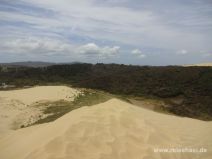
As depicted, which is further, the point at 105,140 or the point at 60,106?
the point at 60,106

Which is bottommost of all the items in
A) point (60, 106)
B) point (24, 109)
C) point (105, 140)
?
point (24, 109)

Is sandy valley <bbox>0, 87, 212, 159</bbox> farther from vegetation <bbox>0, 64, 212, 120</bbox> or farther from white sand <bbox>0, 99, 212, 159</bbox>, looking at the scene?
vegetation <bbox>0, 64, 212, 120</bbox>

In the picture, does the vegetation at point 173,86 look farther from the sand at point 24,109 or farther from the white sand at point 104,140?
the white sand at point 104,140

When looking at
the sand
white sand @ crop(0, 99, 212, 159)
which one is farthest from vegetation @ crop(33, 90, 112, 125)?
white sand @ crop(0, 99, 212, 159)

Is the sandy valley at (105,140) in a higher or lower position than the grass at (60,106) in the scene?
higher

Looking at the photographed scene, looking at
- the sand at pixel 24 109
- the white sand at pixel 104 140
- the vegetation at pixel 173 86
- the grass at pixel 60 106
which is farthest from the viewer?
the vegetation at pixel 173 86

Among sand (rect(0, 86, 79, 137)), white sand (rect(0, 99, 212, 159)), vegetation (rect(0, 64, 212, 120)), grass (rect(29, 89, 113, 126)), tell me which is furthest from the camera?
vegetation (rect(0, 64, 212, 120))

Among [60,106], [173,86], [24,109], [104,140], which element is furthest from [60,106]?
[173,86]

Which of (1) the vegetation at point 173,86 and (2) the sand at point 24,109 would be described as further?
(1) the vegetation at point 173,86

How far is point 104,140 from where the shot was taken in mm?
6637

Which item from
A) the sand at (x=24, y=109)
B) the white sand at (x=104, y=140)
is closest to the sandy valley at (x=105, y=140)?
the white sand at (x=104, y=140)

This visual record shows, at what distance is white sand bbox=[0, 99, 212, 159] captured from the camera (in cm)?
625

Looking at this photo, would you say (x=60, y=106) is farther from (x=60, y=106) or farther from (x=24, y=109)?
(x=24, y=109)

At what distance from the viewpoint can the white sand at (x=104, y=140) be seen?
625cm
